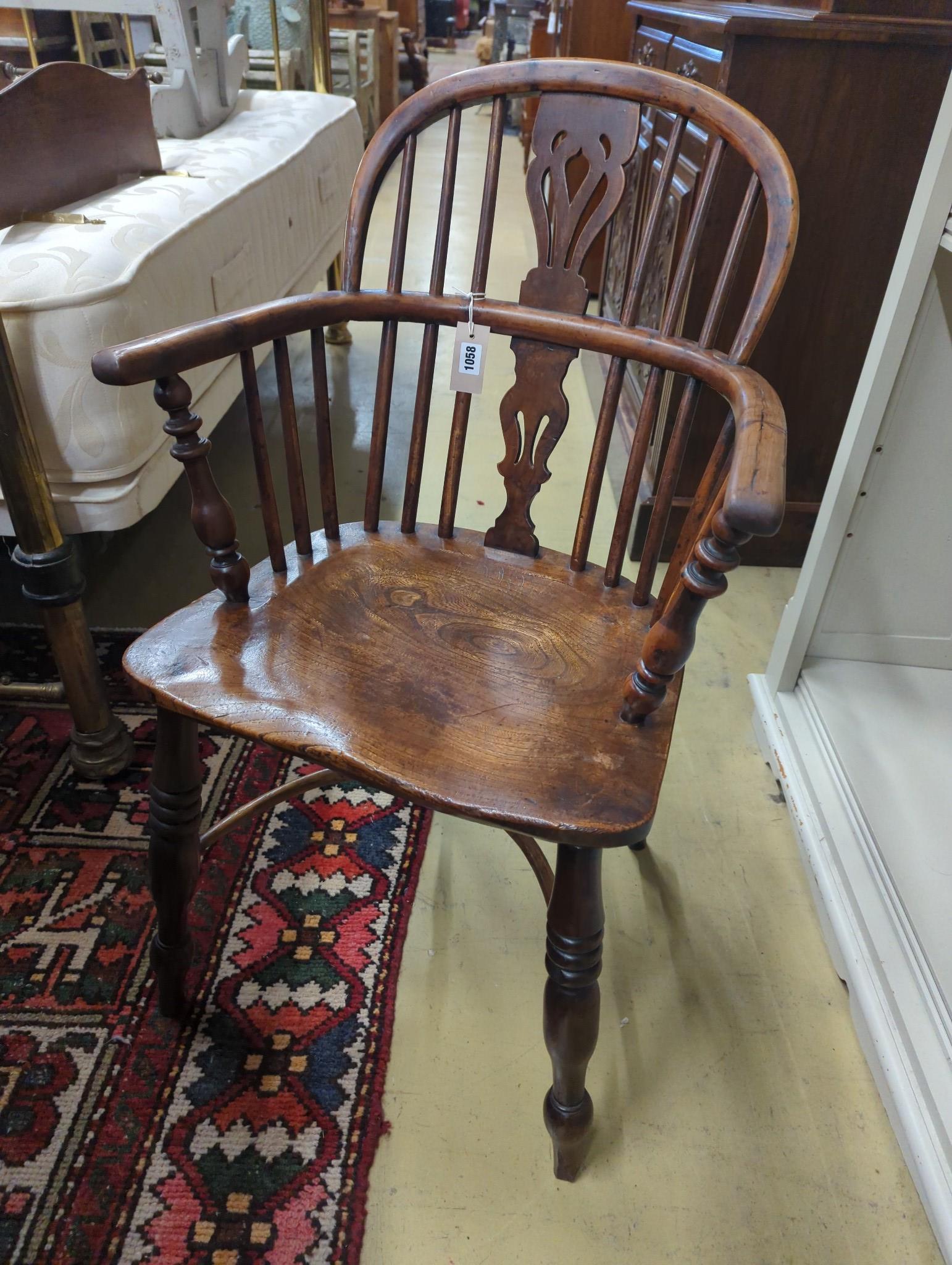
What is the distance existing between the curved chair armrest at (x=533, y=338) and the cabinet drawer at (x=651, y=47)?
110 cm

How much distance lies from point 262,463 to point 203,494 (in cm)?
9

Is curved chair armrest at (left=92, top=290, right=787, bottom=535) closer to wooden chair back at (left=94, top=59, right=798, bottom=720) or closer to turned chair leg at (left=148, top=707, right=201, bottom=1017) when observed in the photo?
wooden chair back at (left=94, top=59, right=798, bottom=720)

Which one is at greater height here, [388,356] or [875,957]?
[388,356]

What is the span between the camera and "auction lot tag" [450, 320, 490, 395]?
917 mm

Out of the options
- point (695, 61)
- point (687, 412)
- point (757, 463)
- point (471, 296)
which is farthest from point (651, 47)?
point (757, 463)

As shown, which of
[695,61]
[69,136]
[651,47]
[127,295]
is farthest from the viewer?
[651,47]

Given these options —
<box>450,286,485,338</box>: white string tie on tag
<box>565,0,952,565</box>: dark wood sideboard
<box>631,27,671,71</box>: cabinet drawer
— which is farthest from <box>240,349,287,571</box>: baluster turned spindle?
<box>631,27,671,71</box>: cabinet drawer

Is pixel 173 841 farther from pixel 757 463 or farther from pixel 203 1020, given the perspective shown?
pixel 757 463

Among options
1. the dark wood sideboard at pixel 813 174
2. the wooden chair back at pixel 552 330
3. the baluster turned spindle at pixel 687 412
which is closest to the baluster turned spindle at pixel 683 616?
the wooden chair back at pixel 552 330

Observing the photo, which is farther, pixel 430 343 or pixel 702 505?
pixel 430 343

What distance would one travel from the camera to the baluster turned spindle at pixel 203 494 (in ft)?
2.42

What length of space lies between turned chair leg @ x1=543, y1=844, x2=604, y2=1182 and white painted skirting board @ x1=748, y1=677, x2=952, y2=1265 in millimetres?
353

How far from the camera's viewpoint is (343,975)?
101 centimetres

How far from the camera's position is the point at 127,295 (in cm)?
107
